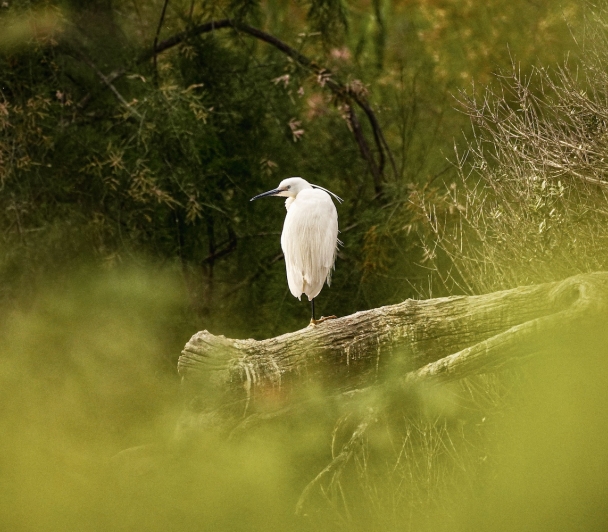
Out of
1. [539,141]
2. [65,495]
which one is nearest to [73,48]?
[65,495]

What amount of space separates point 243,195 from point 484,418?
2.37 m

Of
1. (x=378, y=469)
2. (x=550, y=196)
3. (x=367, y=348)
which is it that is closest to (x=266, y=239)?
(x=378, y=469)

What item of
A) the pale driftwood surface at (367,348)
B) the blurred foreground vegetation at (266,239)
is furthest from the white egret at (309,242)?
the pale driftwood surface at (367,348)

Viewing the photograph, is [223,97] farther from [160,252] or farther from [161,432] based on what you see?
[161,432]

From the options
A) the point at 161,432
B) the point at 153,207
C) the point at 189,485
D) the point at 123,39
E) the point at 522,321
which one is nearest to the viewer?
the point at 522,321

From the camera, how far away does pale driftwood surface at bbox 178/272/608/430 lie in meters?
3.08

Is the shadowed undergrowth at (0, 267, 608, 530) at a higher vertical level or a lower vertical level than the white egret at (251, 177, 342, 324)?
lower

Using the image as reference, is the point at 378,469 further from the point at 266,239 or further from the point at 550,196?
the point at 266,239

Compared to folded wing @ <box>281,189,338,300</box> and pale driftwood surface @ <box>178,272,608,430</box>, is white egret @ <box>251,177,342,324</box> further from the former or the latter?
pale driftwood surface @ <box>178,272,608,430</box>

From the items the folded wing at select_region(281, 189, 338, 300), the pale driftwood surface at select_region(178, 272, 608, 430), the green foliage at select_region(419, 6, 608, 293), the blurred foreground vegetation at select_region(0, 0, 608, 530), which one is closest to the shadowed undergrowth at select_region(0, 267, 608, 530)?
the blurred foreground vegetation at select_region(0, 0, 608, 530)

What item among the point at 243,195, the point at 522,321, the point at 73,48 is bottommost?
the point at 522,321

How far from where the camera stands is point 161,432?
4711 mm

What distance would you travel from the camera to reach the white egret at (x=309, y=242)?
12.6 ft

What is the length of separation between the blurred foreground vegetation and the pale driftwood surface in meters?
0.22
